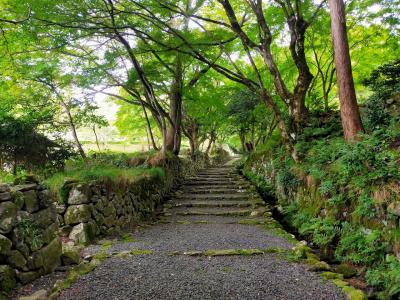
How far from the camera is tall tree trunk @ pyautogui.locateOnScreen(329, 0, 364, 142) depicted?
499cm

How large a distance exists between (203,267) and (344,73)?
4031 mm

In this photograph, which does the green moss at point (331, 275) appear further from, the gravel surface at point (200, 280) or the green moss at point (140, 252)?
the green moss at point (140, 252)

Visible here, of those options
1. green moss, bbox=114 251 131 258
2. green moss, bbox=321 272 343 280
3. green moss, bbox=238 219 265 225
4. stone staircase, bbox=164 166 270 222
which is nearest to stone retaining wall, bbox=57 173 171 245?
green moss, bbox=114 251 131 258

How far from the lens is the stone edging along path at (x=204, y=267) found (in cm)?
310

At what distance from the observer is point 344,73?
16.6 ft

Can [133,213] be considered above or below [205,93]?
below

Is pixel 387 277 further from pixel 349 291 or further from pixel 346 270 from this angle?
pixel 346 270

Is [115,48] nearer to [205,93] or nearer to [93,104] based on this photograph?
[93,104]

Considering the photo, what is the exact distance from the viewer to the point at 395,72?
233 inches

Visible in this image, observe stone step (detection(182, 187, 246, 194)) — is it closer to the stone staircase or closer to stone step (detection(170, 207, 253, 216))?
the stone staircase

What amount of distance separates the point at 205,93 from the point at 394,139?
7.61m

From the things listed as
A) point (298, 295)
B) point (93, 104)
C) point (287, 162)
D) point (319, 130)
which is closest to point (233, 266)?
point (298, 295)

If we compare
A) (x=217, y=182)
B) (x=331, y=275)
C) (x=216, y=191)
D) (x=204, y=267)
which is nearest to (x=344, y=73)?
(x=331, y=275)

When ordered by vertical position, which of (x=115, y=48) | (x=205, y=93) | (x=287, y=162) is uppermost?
(x=115, y=48)
